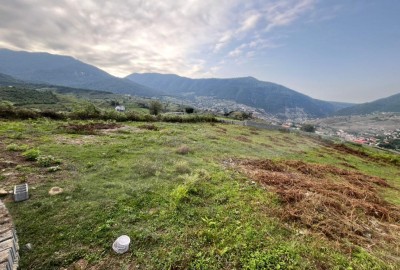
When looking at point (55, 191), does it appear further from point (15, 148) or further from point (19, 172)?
point (15, 148)

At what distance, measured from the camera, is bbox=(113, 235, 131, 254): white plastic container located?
4.74 m

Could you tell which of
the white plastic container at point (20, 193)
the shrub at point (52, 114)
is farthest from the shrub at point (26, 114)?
the white plastic container at point (20, 193)

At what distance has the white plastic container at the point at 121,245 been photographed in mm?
4741

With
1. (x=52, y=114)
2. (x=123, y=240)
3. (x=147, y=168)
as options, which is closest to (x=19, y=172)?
(x=147, y=168)

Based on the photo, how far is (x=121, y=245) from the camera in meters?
4.77

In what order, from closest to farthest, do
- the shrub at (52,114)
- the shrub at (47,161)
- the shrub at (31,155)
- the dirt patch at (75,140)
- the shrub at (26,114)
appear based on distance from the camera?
the shrub at (47,161) < the shrub at (31,155) < the dirt patch at (75,140) < the shrub at (26,114) < the shrub at (52,114)

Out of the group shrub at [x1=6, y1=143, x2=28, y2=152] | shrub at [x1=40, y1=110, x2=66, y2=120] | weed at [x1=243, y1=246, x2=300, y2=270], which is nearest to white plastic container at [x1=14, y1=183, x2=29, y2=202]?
shrub at [x1=6, y1=143, x2=28, y2=152]

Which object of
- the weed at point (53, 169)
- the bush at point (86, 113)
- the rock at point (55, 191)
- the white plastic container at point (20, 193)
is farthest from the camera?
the bush at point (86, 113)

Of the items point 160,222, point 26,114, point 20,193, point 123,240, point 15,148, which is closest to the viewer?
point 123,240

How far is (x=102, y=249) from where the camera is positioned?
480 centimetres

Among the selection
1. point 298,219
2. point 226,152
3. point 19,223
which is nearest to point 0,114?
point 19,223

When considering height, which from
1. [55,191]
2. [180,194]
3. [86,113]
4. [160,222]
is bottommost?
[160,222]

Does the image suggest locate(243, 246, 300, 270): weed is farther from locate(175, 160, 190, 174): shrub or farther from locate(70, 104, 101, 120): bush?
locate(70, 104, 101, 120): bush

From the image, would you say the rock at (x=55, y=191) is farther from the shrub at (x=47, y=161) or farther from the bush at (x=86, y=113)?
the bush at (x=86, y=113)
